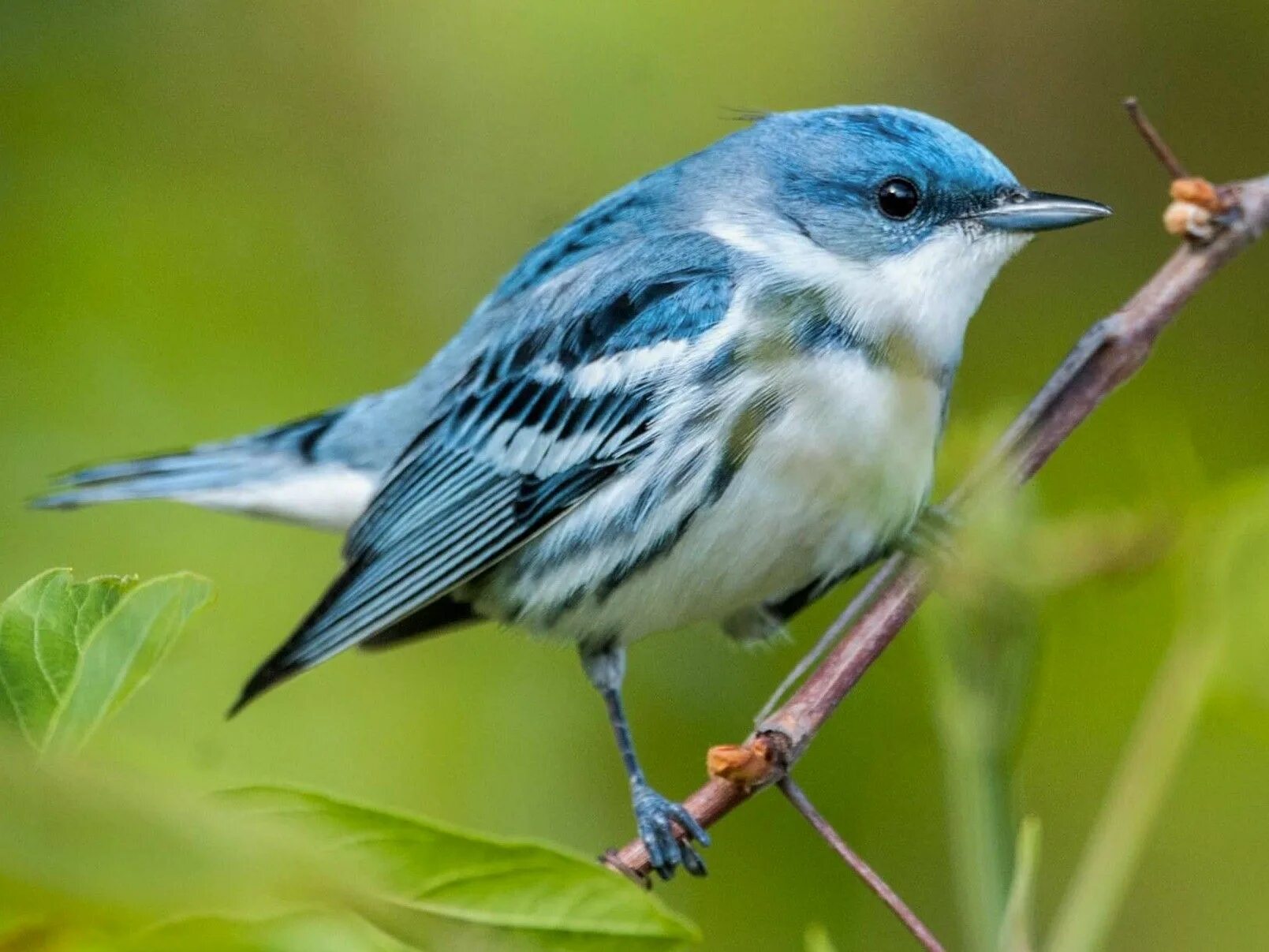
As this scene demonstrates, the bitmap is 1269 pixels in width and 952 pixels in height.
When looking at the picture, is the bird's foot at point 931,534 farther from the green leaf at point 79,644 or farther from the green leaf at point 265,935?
the green leaf at point 265,935

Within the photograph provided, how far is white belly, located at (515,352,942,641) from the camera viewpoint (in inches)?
70.4

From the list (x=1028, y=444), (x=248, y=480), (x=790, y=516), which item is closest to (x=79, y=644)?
(x=1028, y=444)

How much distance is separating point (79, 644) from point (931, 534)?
46.0 inches

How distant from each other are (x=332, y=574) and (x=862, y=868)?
2157 millimetres

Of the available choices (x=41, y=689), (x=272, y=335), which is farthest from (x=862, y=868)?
(x=272, y=335)

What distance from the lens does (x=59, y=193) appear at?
→ 3025mm

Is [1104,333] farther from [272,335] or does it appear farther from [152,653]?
[272,335]

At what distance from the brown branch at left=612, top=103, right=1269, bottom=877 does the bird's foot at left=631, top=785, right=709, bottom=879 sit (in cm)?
52

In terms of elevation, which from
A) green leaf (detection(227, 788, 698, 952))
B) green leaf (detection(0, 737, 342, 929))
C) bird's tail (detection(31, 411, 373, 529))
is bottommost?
green leaf (detection(227, 788, 698, 952))

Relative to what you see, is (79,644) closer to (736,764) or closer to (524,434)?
(736,764)

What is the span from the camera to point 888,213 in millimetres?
2283

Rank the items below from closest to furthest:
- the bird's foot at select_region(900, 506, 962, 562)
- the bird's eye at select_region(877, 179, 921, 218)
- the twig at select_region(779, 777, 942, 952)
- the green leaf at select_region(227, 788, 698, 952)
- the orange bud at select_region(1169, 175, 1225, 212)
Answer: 1. the green leaf at select_region(227, 788, 698, 952)
2. the twig at select_region(779, 777, 942, 952)
3. the bird's foot at select_region(900, 506, 962, 562)
4. the orange bud at select_region(1169, 175, 1225, 212)
5. the bird's eye at select_region(877, 179, 921, 218)

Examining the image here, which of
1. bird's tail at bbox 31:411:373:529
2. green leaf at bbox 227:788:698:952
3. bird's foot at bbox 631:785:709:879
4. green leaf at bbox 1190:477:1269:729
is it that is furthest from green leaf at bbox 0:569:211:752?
bird's tail at bbox 31:411:373:529

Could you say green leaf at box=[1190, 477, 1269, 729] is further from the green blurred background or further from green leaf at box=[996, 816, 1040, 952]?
the green blurred background
